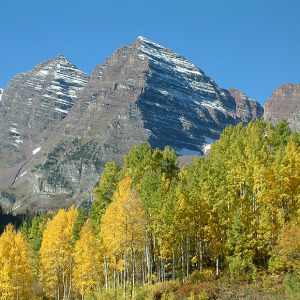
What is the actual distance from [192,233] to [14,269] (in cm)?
2275

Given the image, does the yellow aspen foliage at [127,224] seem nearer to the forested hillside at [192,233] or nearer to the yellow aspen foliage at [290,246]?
the forested hillside at [192,233]

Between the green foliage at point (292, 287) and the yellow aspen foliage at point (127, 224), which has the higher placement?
the yellow aspen foliage at point (127, 224)

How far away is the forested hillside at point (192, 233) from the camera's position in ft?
136

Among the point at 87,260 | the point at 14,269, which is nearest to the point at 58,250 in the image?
the point at 14,269

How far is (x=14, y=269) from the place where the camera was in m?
52.1

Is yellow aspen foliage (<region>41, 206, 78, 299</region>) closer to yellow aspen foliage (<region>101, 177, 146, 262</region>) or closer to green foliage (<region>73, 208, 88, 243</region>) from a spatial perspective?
green foliage (<region>73, 208, 88, 243</region>)

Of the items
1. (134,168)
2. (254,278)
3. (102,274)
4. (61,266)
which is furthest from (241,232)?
(61,266)

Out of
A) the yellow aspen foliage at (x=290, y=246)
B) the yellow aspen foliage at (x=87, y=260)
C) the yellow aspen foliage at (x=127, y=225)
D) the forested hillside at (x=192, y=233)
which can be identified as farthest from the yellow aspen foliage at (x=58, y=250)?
the yellow aspen foliage at (x=290, y=246)

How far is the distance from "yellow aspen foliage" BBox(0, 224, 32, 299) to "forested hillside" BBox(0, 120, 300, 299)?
5.0 inches

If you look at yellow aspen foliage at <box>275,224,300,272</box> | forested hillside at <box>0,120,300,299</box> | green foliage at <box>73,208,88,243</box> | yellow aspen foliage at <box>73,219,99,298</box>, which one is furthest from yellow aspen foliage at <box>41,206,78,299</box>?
yellow aspen foliage at <box>275,224,300,272</box>

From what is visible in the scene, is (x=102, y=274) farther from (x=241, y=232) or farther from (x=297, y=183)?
(x=297, y=183)

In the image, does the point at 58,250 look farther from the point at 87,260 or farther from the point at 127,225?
the point at 127,225

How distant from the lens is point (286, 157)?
47656 millimetres

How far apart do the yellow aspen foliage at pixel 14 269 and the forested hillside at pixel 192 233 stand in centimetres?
13
